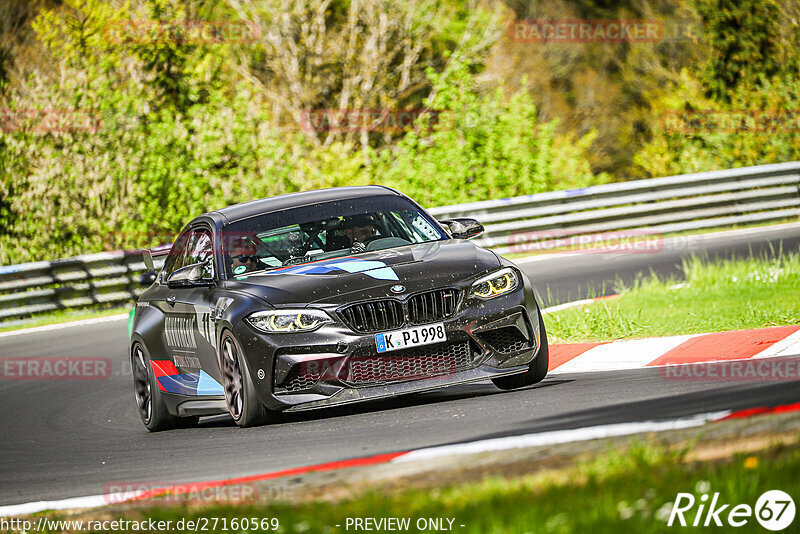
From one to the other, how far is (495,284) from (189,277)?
2154 millimetres

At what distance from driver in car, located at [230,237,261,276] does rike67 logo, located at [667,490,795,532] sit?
16.1 ft

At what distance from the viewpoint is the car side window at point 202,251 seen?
8609 millimetres

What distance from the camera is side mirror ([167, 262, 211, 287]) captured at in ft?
27.3

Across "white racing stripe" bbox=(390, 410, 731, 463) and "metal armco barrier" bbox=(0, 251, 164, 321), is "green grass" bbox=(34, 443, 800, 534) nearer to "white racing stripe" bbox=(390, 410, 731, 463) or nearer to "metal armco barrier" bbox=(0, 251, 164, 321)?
"white racing stripe" bbox=(390, 410, 731, 463)

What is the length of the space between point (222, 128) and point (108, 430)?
1449 centimetres

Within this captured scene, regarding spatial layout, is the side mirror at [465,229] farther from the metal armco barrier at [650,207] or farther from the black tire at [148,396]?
the metal armco barrier at [650,207]

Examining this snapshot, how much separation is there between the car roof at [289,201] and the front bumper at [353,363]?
62.5 inches

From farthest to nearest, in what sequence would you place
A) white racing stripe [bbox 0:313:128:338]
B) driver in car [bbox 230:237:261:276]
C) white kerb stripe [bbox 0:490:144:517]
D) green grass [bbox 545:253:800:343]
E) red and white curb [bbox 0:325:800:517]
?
white racing stripe [bbox 0:313:128:338] < green grass [bbox 545:253:800:343] < driver in car [bbox 230:237:261:276] < white kerb stripe [bbox 0:490:144:517] < red and white curb [bbox 0:325:800:517]

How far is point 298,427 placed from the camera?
7488 millimetres

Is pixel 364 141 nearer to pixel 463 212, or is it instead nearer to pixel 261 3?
pixel 261 3

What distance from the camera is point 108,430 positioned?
916 centimetres

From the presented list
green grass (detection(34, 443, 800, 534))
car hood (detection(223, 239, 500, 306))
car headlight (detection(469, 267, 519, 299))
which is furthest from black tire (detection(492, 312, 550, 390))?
green grass (detection(34, 443, 800, 534))

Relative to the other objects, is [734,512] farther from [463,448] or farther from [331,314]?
[331,314]

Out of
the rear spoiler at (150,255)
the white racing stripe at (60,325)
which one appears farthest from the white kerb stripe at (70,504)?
the white racing stripe at (60,325)
